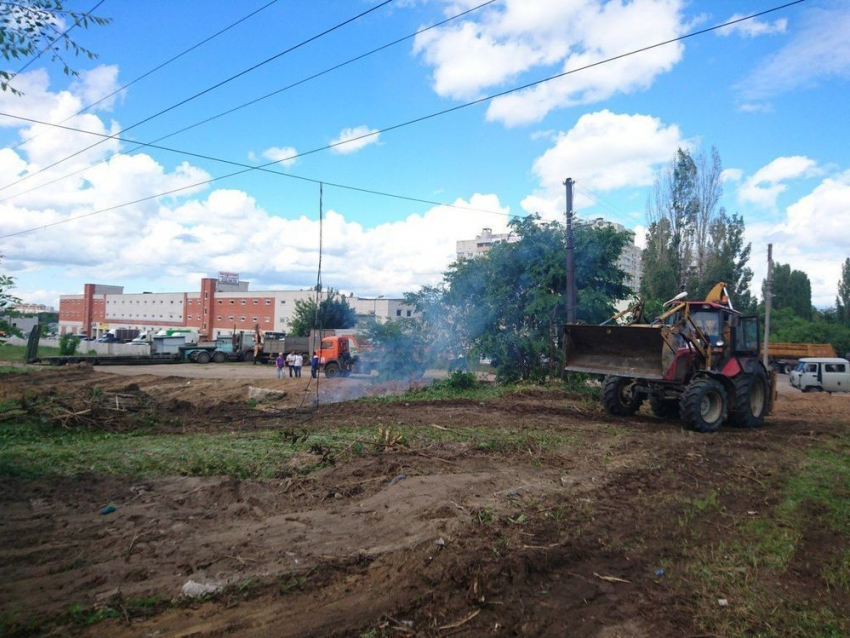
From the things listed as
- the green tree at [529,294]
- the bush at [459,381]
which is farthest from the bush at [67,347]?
the bush at [459,381]

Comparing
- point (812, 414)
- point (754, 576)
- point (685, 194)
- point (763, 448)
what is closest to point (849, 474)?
point (763, 448)

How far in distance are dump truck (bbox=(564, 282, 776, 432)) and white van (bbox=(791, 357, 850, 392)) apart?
1752cm

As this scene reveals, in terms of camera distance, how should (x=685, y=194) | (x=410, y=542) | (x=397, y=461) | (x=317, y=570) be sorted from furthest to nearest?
(x=685, y=194) → (x=397, y=461) → (x=410, y=542) → (x=317, y=570)

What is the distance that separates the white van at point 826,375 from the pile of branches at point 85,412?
2914cm

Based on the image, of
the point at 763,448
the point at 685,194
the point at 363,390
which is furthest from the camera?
the point at 685,194

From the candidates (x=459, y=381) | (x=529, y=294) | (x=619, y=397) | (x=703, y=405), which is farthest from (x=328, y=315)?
(x=703, y=405)

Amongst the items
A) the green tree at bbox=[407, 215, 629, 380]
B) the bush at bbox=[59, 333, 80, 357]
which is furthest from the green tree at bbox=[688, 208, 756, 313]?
the bush at bbox=[59, 333, 80, 357]

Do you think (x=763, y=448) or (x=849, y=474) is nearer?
(x=849, y=474)

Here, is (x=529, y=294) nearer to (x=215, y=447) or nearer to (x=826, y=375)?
(x=215, y=447)

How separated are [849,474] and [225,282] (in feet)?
273

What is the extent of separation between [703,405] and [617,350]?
6.72 feet

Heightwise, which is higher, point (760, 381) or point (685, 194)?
point (685, 194)

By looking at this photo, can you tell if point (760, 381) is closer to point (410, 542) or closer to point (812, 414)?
point (812, 414)

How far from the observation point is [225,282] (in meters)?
84.2
